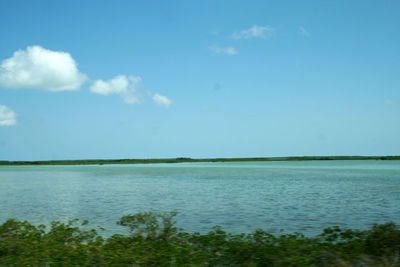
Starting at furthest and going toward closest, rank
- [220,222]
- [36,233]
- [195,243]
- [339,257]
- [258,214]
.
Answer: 1. [258,214]
2. [220,222]
3. [36,233]
4. [195,243]
5. [339,257]

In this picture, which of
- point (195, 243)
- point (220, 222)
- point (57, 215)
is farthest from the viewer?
point (57, 215)

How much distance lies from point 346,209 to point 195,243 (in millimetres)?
13948

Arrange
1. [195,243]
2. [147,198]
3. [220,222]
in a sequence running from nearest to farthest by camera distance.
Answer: [195,243]
[220,222]
[147,198]

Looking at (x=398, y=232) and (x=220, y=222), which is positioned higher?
(x=398, y=232)

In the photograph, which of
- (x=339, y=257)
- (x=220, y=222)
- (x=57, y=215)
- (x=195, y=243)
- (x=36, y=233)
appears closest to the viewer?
(x=339, y=257)

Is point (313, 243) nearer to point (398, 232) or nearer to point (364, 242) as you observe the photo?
point (364, 242)

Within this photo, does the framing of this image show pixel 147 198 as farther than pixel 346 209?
Yes

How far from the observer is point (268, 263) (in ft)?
27.6

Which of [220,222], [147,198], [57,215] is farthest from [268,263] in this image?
[147,198]

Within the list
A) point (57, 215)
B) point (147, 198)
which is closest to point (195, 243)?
point (57, 215)

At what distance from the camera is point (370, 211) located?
20.2 meters

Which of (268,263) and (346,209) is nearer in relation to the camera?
(268,263)

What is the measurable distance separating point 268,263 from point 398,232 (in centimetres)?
411

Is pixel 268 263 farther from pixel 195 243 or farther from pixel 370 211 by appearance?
pixel 370 211
